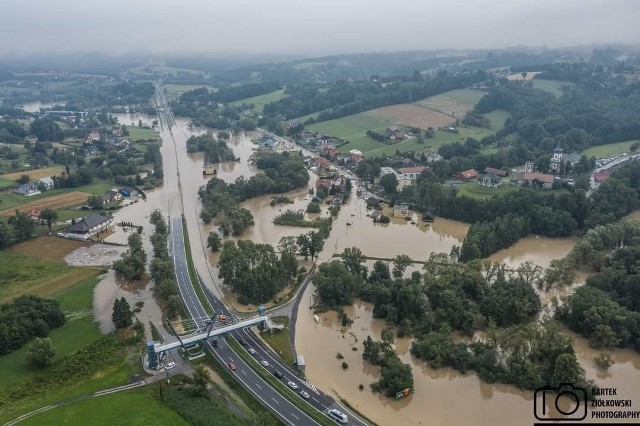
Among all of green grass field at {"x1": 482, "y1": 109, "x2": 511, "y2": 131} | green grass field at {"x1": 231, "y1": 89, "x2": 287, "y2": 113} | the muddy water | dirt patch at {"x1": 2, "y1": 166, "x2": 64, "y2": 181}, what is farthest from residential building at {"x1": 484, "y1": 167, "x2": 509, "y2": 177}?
the muddy water

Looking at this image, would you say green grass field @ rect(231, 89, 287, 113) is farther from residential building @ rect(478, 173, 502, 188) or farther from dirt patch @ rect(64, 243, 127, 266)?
dirt patch @ rect(64, 243, 127, 266)

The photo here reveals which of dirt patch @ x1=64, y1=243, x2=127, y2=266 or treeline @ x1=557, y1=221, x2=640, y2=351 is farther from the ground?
treeline @ x1=557, y1=221, x2=640, y2=351

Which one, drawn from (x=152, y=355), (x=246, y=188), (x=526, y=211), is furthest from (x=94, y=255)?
(x=526, y=211)

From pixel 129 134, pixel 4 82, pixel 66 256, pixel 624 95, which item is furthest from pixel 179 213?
pixel 4 82

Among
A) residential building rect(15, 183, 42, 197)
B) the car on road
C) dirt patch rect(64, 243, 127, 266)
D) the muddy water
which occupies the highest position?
the muddy water

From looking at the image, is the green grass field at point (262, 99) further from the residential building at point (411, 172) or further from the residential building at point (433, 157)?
the residential building at point (411, 172)

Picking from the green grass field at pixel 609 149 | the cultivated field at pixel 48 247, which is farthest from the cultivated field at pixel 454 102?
the cultivated field at pixel 48 247

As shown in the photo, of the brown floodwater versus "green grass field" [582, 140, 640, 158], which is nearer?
the brown floodwater

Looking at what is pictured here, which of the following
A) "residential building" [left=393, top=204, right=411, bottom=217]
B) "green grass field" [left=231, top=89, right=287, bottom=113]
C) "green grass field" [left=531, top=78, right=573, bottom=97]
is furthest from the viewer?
"green grass field" [left=231, top=89, right=287, bottom=113]
